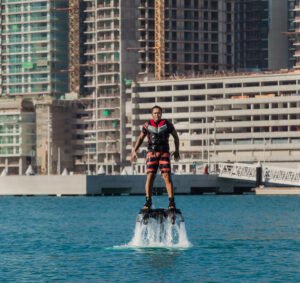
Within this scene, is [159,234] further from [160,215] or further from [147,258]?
[160,215]

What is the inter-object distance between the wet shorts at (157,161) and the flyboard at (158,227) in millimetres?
1754

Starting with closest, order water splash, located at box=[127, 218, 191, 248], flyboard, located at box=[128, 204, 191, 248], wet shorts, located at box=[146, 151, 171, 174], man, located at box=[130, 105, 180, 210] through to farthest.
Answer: man, located at box=[130, 105, 180, 210]
wet shorts, located at box=[146, 151, 171, 174]
flyboard, located at box=[128, 204, 191, 248]
water splash, located at box=[127, 218, 191, 248]

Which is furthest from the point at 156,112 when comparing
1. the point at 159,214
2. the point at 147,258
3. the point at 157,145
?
the point at 147,258

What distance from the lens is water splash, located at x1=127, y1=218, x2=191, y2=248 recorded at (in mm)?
56219

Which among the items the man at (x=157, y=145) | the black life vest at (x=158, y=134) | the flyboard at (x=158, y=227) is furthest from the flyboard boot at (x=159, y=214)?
the black life vest at (x=158, y=134)

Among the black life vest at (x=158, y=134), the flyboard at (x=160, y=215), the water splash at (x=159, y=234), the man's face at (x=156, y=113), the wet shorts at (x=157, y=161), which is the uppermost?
the man's face at (x=156, y=113)

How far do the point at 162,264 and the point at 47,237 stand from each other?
23.5m

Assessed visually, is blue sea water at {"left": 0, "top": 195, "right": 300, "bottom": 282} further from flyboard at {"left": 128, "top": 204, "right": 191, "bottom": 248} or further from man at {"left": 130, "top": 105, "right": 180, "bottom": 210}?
man at {"left": 130, "top": 105, "right": 180, "bottom": 210}

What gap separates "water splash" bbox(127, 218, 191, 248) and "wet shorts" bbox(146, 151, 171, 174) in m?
2.11

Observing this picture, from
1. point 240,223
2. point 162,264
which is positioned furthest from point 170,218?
point 240,223

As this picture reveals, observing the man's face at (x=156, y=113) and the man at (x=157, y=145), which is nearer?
the man's face at (x=156, y=113)

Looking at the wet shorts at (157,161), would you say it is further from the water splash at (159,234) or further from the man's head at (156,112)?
the water splash at (159,234)

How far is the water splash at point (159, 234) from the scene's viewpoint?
184ft

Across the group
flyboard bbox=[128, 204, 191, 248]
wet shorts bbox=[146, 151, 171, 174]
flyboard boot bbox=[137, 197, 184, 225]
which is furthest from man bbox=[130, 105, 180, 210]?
flyboard bbox=[128, 204, 191, 248]
